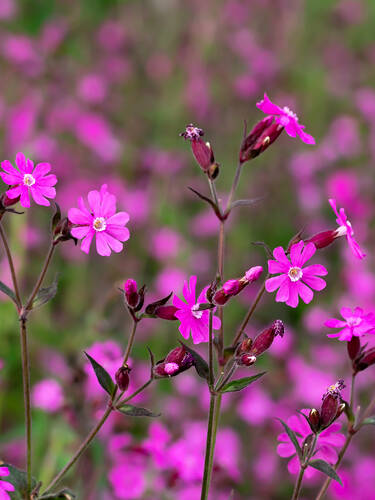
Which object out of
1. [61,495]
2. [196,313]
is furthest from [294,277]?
[61,495]

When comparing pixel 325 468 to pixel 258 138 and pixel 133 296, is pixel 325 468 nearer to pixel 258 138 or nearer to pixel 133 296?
pixel 133 296

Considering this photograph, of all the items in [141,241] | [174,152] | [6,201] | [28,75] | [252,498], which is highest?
[6,201]

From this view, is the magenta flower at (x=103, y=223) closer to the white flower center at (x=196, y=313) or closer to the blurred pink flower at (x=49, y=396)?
the white flower center at (x=196, y=313)

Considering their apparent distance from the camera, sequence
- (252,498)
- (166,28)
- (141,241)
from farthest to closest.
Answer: (166,28) → (141,241) → (252,498)

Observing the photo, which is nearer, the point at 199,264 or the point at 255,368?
the point at 255,368

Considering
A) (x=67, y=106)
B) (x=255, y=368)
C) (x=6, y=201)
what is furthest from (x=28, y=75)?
(x=6, y=201)

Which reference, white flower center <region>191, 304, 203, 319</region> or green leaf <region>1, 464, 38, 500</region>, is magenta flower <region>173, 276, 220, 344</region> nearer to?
white flower center <region>191, 304, 203, 319</region>

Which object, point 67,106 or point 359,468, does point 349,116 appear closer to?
point 67,106
